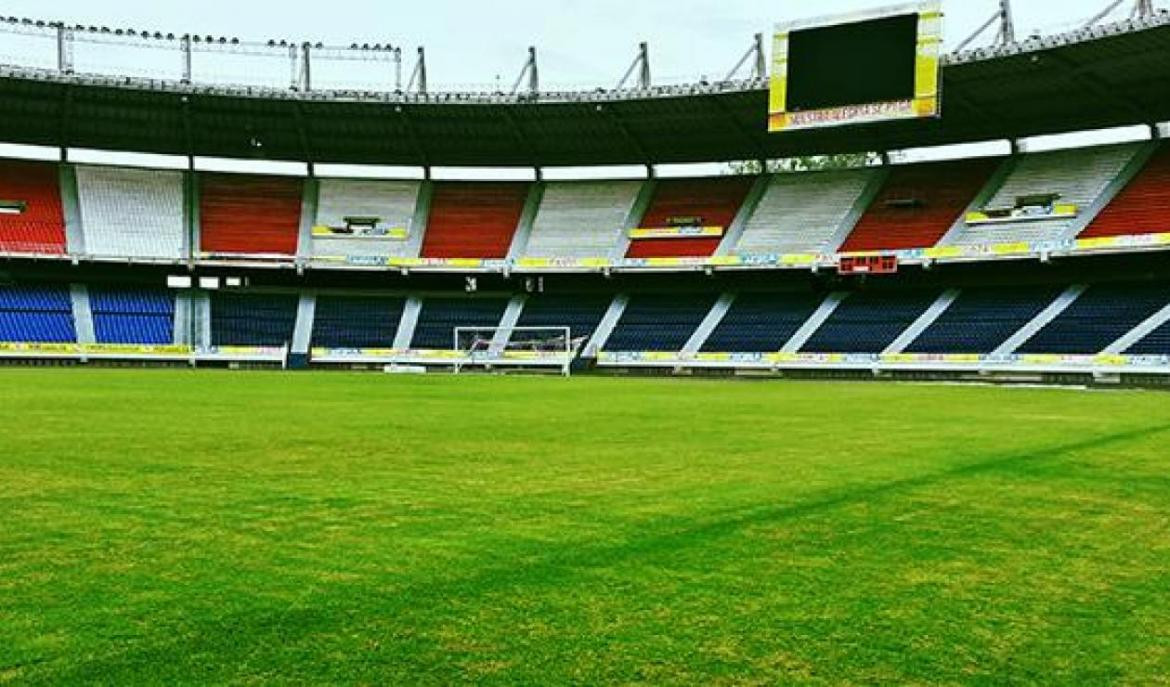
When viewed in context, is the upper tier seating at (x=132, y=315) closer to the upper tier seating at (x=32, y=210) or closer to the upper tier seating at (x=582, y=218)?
the upper tier seating at (x=32, y=210)

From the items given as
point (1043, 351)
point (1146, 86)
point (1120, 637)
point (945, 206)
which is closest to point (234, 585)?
point (1120, 637)

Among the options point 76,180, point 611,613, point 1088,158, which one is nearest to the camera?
point 611,613

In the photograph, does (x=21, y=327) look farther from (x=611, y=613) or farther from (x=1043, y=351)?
(x=611, y=613)

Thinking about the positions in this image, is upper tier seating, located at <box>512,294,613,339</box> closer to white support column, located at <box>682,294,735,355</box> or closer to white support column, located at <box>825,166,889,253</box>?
white support column, located at <box>682,294,735,355</box>

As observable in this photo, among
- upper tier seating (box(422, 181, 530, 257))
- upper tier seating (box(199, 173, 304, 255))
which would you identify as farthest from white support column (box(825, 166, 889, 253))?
upper tier seating (box(199, 173, 304, 255))

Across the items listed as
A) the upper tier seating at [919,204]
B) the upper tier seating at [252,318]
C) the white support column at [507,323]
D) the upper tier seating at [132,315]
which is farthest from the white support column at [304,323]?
the upper tier seating at [919,204]

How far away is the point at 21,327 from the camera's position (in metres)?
49.1

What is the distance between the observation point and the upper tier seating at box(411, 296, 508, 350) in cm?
5391

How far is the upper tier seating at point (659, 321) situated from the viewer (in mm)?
51875

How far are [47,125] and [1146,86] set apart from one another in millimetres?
53517

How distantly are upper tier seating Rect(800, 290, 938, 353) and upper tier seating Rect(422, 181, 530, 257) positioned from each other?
1856cm

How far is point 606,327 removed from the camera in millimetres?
53938

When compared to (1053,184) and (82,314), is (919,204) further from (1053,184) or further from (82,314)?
(82,314)

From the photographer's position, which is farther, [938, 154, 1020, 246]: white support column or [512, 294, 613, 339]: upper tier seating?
[512, 294, 613, 339]: upper tier seating
